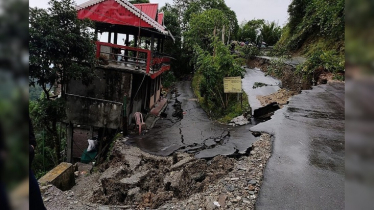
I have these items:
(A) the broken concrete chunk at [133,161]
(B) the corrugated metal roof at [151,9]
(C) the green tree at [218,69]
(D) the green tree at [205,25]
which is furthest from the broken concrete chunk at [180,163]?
(D) the green tree at [205,25]

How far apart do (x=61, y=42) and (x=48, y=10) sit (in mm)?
913

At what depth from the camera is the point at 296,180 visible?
479 cm

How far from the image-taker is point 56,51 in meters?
6.60

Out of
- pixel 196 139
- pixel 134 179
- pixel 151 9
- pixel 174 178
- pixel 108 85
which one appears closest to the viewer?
pixel 174 178

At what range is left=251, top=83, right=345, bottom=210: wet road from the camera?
420cm

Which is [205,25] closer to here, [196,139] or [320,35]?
[320,35]

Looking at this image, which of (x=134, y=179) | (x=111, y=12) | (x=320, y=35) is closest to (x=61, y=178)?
(x=134, y=179)

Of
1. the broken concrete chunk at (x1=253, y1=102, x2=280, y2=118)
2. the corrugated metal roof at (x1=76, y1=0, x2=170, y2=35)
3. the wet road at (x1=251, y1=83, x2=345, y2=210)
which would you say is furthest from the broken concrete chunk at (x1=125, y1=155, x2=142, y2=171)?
the broken concrete chunk at (x1=253, y1=102, x2=280, y2=118)

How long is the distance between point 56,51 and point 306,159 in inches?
258

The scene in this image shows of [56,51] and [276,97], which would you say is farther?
[276,97]

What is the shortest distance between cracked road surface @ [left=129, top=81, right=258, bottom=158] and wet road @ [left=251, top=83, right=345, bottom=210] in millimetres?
888

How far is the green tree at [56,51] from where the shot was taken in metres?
5.93

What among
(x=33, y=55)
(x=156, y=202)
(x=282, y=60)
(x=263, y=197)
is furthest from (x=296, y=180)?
(x=282, y=60)

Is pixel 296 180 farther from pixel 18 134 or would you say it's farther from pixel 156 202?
pixel 18 134
